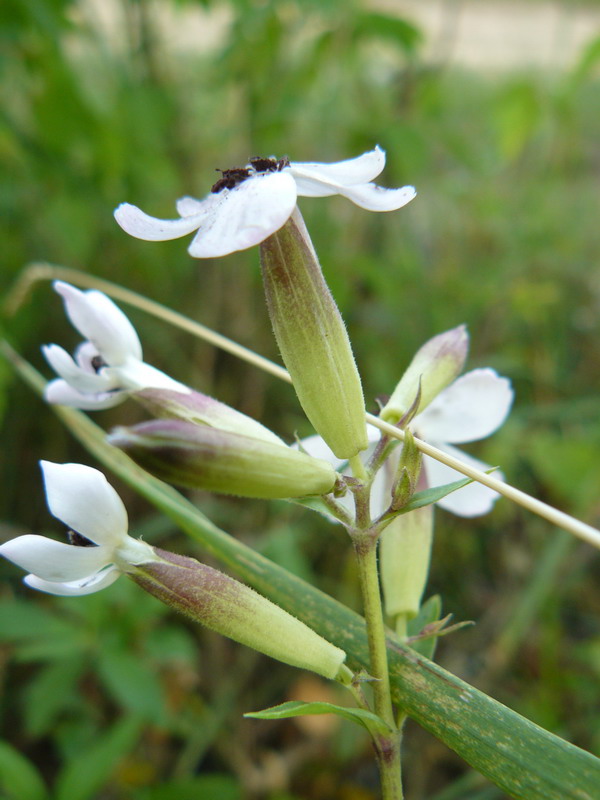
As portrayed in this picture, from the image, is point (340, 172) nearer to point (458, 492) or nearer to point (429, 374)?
point (429, 374)

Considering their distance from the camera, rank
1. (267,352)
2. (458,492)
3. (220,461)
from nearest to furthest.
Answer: (220,461), (458,492), (267,352)

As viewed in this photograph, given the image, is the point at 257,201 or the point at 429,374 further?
the point at 429,374

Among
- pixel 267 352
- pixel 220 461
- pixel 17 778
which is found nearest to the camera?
pixel 220 461

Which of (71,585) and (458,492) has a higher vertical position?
(458,492)

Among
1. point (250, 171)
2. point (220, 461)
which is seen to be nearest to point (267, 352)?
point (250, 171)

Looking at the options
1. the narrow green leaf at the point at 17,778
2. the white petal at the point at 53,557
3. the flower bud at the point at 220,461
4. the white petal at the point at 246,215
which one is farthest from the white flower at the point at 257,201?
the narrow green leaf at the point at 17,778

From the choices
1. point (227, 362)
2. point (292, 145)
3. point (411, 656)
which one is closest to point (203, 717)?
point (227, 362)
